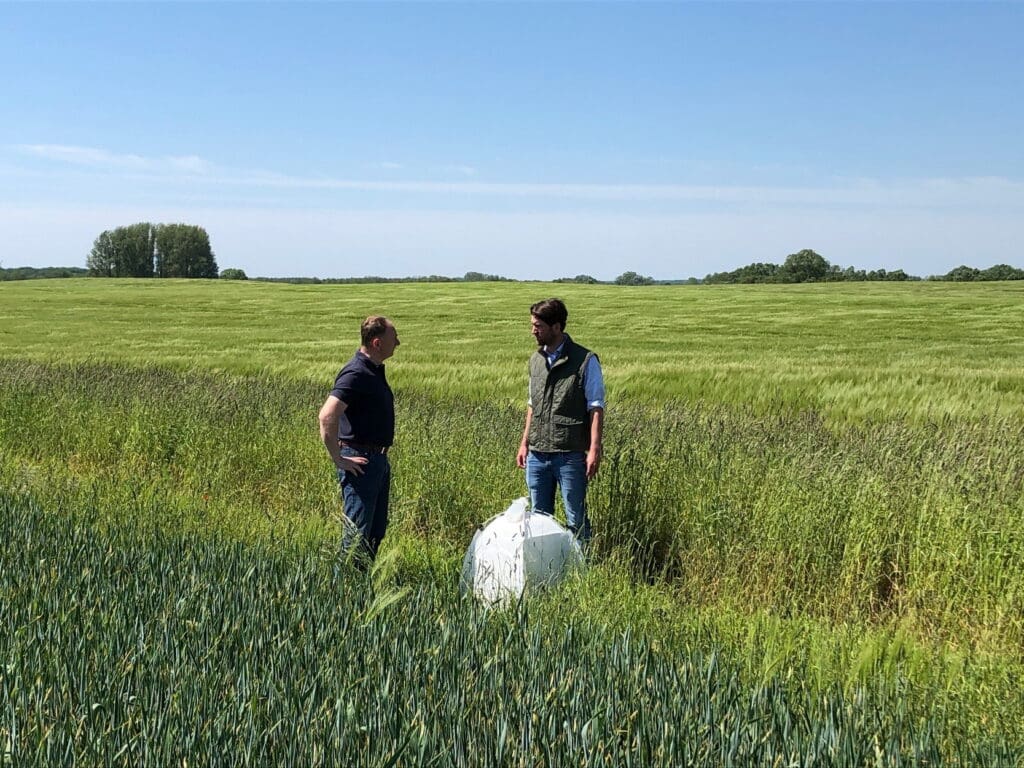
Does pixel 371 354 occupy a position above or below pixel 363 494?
above

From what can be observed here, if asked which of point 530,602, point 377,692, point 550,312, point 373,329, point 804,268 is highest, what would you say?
point 804,268

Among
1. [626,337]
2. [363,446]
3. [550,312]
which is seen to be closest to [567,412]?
[550,312]

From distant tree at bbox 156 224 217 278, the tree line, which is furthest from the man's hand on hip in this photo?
distant tree at bbox 156 224 217 278

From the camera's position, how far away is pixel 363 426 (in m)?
5.27

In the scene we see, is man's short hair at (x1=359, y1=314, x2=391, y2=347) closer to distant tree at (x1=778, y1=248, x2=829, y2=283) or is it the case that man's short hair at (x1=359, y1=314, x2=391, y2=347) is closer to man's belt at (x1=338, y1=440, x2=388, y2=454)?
man's belt at (x1=338, y1=440, x2=388, y2=454)

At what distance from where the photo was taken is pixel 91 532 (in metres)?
5.06

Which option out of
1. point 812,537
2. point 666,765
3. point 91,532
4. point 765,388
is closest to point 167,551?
point 91,532

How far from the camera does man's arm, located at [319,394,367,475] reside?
16.6 ft

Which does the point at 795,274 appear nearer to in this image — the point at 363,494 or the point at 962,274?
the point at 962,274

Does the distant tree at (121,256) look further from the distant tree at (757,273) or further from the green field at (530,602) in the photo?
the green field at (530,602)

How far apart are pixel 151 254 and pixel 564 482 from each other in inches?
4094

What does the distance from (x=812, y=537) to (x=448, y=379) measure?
8997 mm

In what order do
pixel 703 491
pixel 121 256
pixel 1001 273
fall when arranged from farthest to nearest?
pixel 121 256, pixel 1001 273, pixel 703 491

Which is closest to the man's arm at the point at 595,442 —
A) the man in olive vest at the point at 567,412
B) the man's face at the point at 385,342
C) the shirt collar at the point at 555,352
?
the man in olive vest at the point at 567,412
